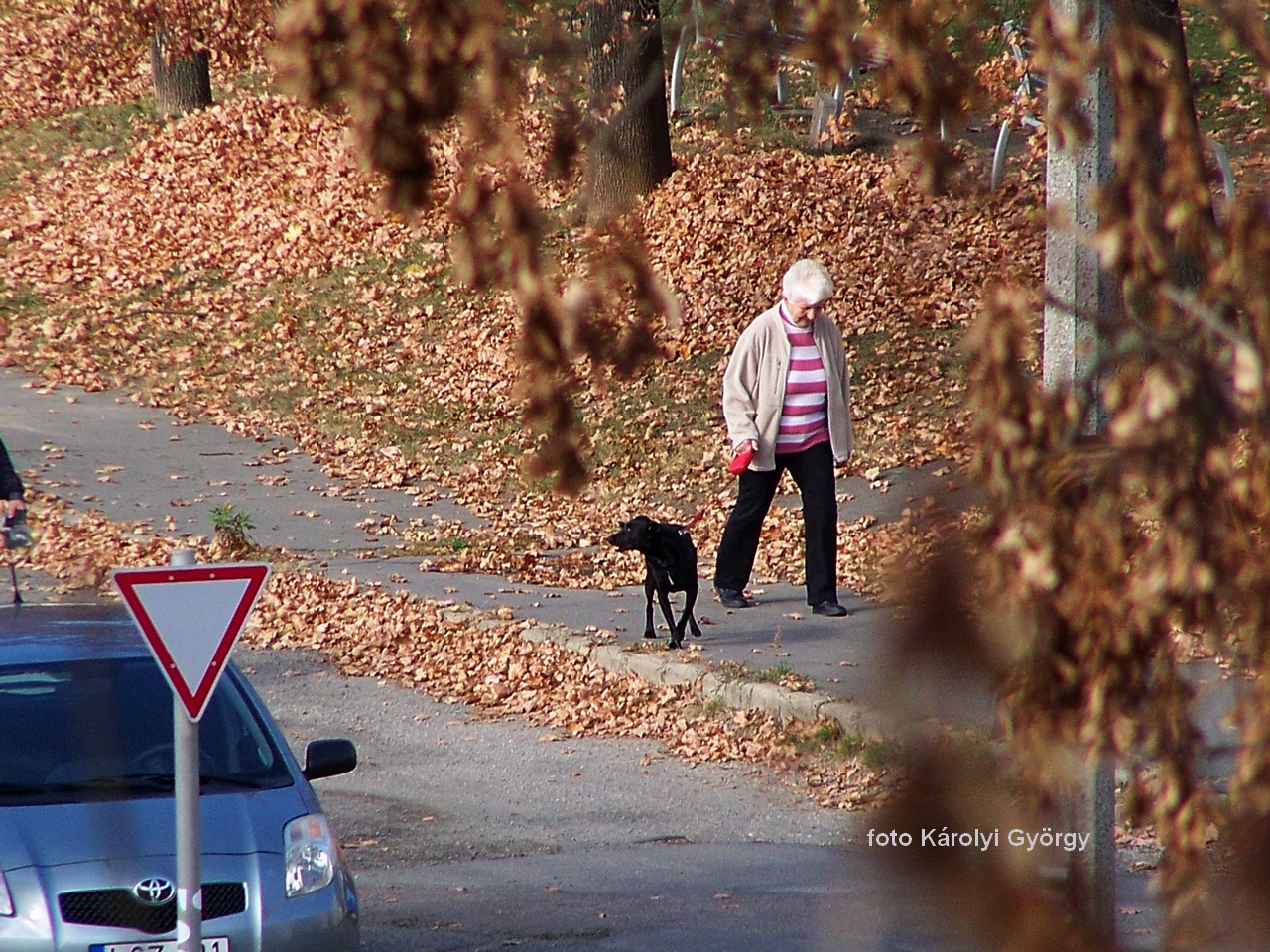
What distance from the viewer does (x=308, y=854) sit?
5.69 metres

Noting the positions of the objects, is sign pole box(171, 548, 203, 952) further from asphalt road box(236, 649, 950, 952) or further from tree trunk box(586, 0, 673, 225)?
tree trunk box(586, 0, 673, 225)

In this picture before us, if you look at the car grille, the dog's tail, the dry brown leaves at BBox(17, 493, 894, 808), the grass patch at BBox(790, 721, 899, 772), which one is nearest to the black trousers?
the dry brown leaves at BBox(17, 493, 894, 808)

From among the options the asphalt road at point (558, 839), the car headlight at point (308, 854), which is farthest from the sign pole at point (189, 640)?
the asphalt road at point (558, 839)

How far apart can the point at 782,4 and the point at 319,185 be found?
76.5ft

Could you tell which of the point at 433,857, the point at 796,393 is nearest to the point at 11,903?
the point at 433,857

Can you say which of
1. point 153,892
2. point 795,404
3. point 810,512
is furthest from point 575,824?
point 795,404

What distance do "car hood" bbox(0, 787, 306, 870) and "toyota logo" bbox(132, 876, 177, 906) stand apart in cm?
9

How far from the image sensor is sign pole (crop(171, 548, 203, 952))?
481cm

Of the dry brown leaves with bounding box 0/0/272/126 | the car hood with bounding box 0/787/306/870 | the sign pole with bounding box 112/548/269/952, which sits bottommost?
the car hood with bounding box 0/787/306/870

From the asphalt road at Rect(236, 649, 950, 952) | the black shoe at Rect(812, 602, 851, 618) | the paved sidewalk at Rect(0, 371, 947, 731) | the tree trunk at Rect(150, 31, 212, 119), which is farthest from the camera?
the tree trunk at Rect(150, 31, 212, 119)

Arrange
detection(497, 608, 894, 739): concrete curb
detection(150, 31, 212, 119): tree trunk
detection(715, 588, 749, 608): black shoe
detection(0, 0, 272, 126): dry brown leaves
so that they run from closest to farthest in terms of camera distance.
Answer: detection(497, 608, 894, 739): concrete curb < detection(715, 588, 749, 608): black shoe < detection(150, 31, 212, 119): tree trunk < detection(0, 0, 272, 126): dry brown leaves

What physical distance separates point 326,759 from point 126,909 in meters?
1.09

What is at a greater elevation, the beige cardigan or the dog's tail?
the beige cardigan

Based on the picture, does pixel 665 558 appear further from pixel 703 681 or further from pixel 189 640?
pixel 189 640
